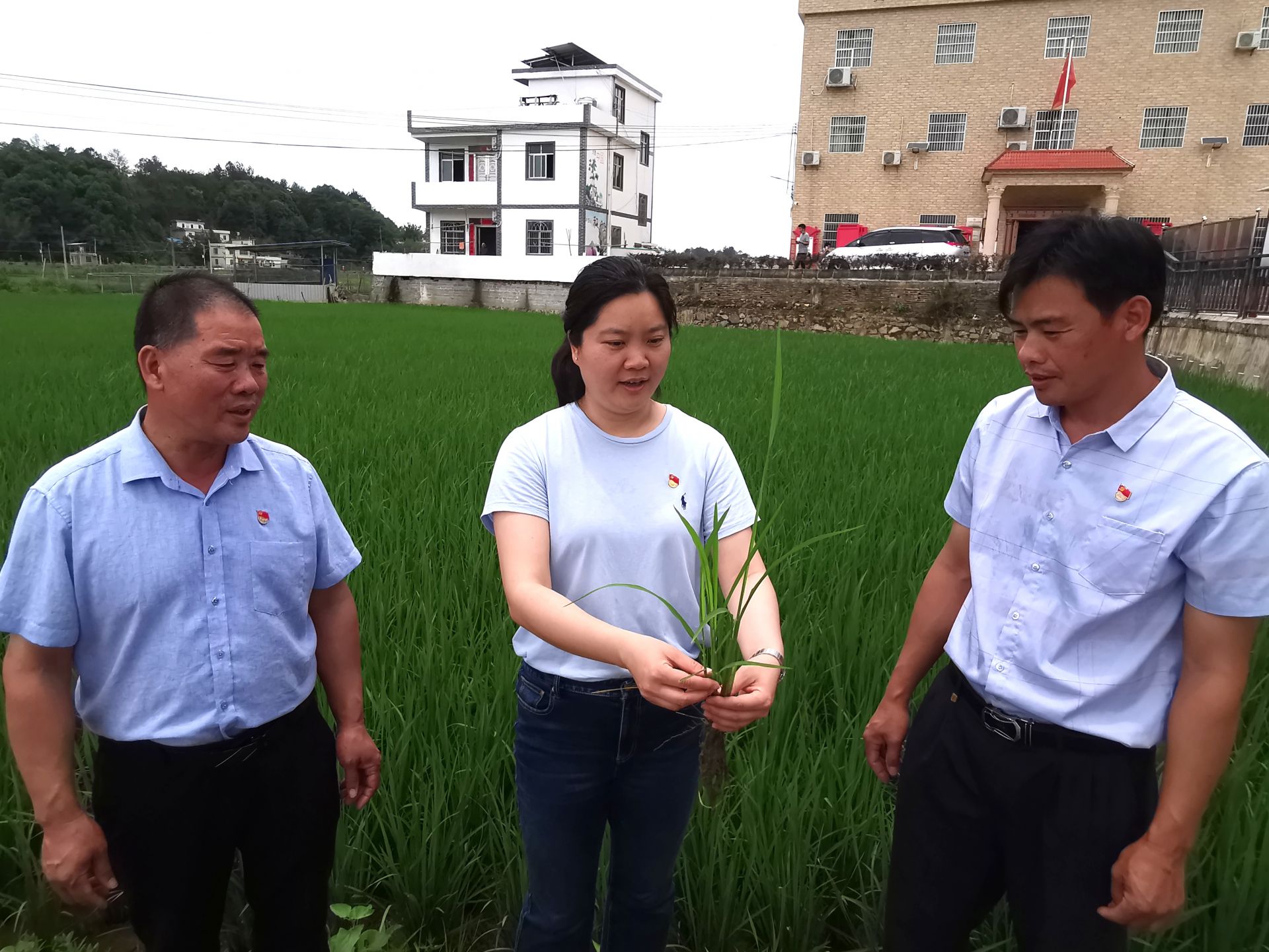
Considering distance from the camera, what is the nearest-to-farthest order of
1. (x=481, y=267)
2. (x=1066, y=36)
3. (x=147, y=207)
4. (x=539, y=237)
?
(x=1066, y=36), (x=481, y=267), (x=539, y=237), (x=147, y=207)

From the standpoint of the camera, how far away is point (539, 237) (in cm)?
2386

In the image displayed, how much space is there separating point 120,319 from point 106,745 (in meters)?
12.2

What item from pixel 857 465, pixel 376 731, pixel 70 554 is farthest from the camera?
pixel 857 465

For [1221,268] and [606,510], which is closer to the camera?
[606,510]

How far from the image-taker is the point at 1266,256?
753 cm

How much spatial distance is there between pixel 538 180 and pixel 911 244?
464 inches

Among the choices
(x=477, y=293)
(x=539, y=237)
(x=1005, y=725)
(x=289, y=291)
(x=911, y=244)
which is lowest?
(x=1005, y=725)

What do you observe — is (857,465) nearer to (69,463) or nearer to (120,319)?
(69,463)

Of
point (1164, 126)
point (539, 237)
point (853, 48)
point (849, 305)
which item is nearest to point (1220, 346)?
point (849, 305)

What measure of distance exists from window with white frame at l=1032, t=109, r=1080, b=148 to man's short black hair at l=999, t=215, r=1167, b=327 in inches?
810

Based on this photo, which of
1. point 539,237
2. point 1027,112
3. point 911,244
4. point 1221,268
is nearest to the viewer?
point 1221,268

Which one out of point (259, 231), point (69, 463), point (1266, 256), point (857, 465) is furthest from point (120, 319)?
point (259, 231)

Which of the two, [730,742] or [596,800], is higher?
[596,800]

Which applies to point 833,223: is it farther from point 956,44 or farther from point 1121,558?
point 1121,558
